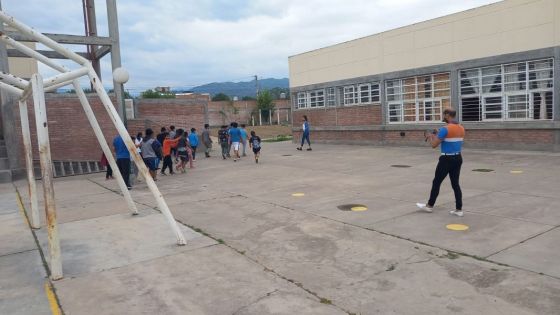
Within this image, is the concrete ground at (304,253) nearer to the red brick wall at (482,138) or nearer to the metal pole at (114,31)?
the red brick wall at (482,138)

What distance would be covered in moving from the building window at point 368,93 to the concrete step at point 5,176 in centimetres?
1626

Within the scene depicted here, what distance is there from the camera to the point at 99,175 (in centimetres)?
1585

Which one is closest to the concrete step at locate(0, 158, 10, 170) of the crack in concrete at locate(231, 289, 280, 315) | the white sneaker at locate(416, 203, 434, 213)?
the white sneaker at locate(416, 203, 434, 213)

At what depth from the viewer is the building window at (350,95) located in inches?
933

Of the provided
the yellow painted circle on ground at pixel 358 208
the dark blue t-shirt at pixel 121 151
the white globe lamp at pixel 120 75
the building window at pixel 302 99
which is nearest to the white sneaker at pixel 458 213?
the yellow painted circle on ground at pixel 358 208

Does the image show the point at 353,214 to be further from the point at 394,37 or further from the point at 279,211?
the point at 394,37

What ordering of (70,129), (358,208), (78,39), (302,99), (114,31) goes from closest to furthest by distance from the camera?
(358,208) → (78,39) → (114,31) → (70,129) → (302,99)

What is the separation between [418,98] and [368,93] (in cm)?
322

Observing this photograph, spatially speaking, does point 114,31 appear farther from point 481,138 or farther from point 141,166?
point 481,138

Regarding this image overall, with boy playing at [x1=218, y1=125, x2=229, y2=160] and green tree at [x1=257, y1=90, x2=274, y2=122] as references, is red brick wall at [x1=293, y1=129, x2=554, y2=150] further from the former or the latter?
green tree at [x1=257, y1=90, x2=274, y2=122]

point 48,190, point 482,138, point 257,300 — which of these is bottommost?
point 257,300

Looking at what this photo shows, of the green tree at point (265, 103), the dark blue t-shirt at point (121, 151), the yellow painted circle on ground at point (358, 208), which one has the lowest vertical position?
the yellow painted circle on ground at point (358, 208)

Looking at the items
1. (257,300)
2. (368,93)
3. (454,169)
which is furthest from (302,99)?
(257,300)

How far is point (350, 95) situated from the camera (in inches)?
945
